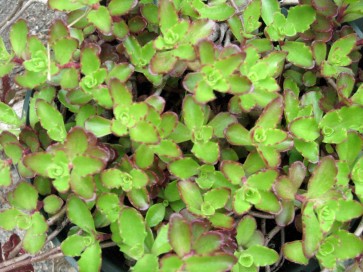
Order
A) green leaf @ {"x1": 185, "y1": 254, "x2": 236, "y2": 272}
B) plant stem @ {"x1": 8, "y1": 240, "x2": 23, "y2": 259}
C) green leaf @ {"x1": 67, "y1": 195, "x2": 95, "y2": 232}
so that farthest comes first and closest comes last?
plant stem @ {"x1": 8, "y1": 240, "x2": 23, "y2": 259}
green leaf @ {"x1": 67, "y1": 195, "x2": 95, "y2": 232}
green leaf @ {"x1": 185, "y1": 254, "x2": 236, "y2": 272}

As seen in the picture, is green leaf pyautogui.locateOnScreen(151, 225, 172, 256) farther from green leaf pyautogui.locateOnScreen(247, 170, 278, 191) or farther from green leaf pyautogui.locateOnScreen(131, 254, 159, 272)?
green leaf pyautogui.locateOnScreen(247, 170, 278, 191)

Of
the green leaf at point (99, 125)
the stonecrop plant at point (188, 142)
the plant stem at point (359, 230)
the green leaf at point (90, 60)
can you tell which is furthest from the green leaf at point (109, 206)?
the plant stem at point (359, 230)

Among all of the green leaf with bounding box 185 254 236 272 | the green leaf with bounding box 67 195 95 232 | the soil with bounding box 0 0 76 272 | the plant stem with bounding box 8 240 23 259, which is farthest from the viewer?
the soil with bounding box 0 0 76 272

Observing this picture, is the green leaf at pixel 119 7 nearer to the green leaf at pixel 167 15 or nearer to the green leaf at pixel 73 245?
the green leaf at pixel 167 15

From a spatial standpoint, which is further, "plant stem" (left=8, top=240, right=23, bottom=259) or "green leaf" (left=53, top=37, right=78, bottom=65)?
"plant stem" (left=8, top=240, right=23, bottom=259)

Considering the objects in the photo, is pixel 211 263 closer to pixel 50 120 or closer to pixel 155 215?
pixel 155 215

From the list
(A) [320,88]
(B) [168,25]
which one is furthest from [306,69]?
(B) [168,25]

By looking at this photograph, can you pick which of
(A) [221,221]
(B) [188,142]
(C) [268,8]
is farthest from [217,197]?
(C) [268,8]

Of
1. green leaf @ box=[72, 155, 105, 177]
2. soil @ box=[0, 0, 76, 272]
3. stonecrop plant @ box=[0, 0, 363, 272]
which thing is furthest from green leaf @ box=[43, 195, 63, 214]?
soil @ box=[0, 0, 76, 272]

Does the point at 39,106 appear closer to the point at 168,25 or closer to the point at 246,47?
the point at 168,25
